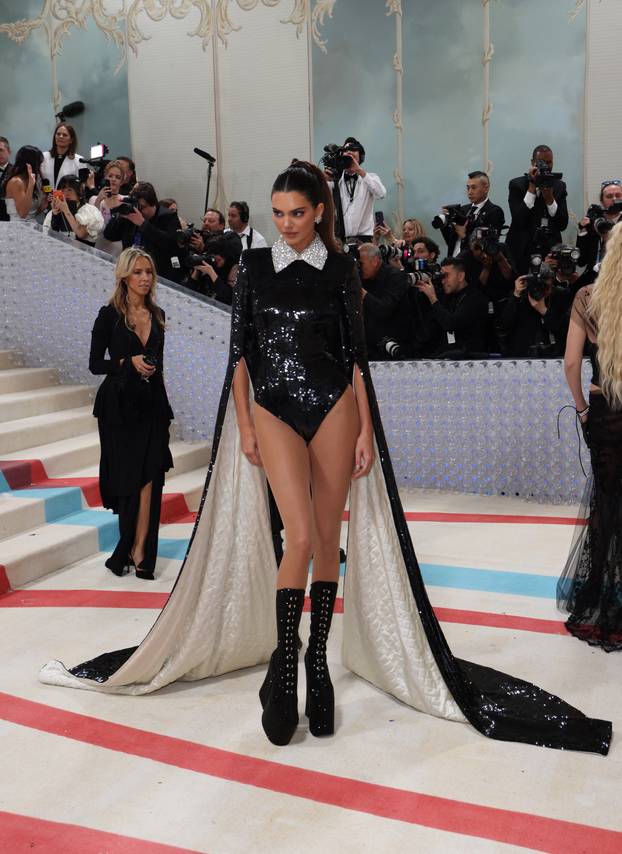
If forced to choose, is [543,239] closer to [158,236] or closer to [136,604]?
[158,236]

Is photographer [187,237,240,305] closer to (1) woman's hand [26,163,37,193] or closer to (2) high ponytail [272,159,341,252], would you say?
(1) woman's hand [26,163,37,193]

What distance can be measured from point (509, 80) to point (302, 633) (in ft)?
19.7

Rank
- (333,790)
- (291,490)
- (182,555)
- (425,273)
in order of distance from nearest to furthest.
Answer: (333,790) → (291,490) → (182,555) → (425,273)

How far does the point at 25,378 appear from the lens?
609 centimetres

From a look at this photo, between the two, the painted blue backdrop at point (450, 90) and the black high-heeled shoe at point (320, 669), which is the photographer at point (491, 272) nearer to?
the painted blue backdrop at point (450, 90)

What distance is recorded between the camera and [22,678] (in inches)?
117

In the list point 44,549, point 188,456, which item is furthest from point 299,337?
point 188,456

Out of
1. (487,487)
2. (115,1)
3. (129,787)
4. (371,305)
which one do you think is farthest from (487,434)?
(115,1)

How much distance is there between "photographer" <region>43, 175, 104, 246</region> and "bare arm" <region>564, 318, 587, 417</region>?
14.2 ft

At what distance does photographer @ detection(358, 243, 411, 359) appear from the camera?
5.80 m

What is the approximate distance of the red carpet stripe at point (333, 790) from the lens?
2041 mm

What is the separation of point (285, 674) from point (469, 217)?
4.53 m

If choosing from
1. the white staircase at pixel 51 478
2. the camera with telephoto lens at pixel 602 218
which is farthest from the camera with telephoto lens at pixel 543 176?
the white staircase at pixel 51 478

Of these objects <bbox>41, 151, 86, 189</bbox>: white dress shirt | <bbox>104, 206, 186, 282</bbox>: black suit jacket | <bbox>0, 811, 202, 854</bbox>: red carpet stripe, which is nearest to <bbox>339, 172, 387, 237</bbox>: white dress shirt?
<bbox>104, 206, 186, 282</bbox>: black suit jacket
